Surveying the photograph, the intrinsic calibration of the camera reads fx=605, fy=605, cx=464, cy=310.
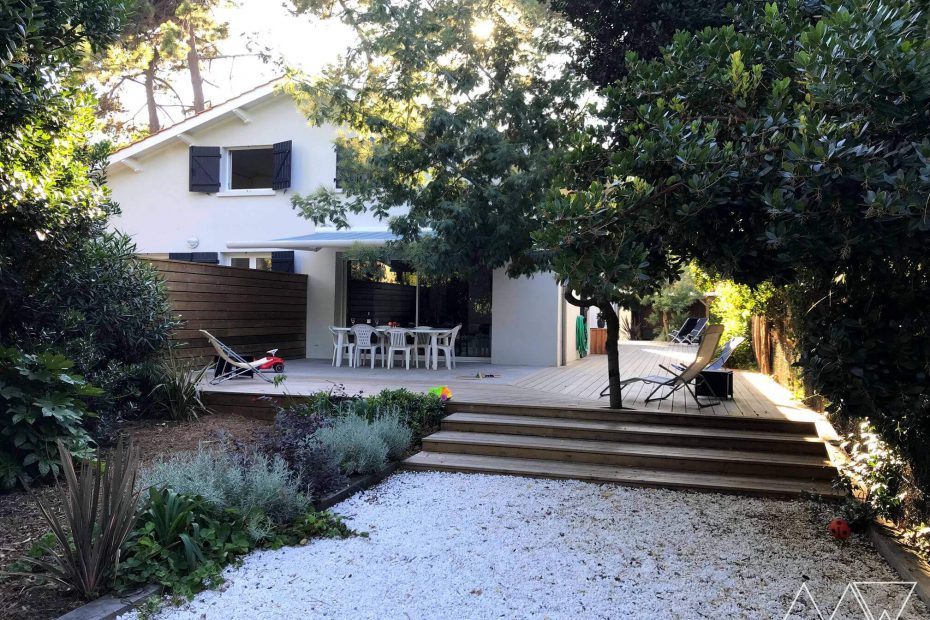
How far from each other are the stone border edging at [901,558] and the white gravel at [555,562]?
72 mm

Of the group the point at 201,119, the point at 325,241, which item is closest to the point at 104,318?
the point at 325,241

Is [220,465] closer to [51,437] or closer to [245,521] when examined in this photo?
[245,521]

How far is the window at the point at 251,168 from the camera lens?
13883mm

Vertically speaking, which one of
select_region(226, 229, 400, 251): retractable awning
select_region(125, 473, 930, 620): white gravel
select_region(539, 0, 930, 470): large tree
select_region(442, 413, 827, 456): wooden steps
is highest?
select_region(226, 229, 400, 251): retractable awning

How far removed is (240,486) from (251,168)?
37.7 feet

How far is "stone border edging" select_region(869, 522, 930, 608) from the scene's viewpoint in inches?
131

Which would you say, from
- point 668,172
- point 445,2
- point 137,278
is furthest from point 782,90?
point 445,2

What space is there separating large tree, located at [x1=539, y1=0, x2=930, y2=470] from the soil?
316cm

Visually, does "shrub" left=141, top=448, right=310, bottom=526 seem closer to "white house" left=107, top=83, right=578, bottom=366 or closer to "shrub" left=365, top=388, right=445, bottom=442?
"shrub" left=365, top=388, right=445, bottom=442

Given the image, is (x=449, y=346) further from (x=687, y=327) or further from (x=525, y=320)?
(x=687, y=327)

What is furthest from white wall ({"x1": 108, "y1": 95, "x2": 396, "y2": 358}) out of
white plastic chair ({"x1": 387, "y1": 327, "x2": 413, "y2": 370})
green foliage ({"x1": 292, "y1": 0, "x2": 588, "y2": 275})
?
green foliage ({"x1": 292, "y1": 0, "x2": 588, "y2": 275})

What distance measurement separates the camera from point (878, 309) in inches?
129

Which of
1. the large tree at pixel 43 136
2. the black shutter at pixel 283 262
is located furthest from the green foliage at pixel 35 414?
the black shutter at pixel 283 262

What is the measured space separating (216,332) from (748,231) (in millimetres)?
8863
